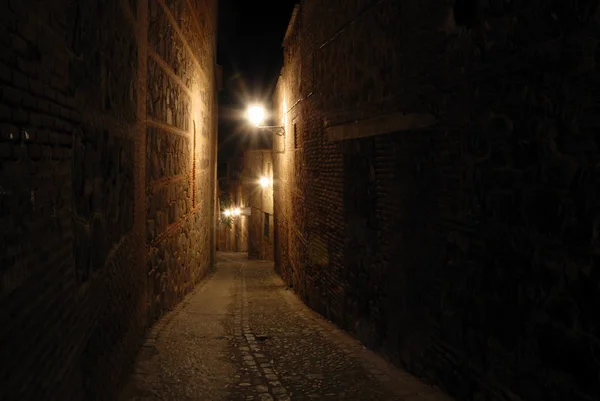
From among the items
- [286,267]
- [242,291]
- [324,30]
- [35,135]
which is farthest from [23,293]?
[286,267]

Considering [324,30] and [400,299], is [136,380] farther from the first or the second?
[324,30]

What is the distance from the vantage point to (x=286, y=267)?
1213cm

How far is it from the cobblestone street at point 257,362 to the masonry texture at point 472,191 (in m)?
0.38

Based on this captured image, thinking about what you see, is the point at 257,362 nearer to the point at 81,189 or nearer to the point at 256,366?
the point at 256,366

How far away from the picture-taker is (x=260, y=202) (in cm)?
2123

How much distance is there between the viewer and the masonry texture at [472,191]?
297 cm

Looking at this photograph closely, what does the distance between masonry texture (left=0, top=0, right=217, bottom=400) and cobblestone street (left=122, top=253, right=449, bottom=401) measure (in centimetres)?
32

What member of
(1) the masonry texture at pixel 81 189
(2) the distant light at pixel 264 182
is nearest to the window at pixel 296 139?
(1) the masonry texture at pixel 81 189

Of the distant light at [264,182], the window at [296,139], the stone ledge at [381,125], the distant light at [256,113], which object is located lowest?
the distant light at [264,182]

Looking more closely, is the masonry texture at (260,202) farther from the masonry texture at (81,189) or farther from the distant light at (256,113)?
the masonry texture at (81,189)

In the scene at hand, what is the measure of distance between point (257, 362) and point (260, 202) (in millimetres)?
16108

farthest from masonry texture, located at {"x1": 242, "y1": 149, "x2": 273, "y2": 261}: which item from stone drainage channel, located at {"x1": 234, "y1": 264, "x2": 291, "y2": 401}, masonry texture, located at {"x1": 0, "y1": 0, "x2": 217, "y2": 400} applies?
masonry texture, located at {"x1": 0, "y1": 0, "x2": 217, "y2": 400}

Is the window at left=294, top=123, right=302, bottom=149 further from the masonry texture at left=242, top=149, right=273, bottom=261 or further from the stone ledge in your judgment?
the masonry texture at left=242, top=149, right=273, bottom=261

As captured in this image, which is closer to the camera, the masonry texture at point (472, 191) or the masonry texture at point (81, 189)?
the masonry texture at point (81, 189)
